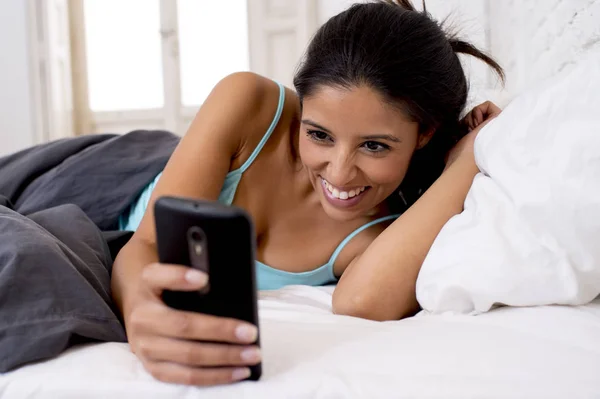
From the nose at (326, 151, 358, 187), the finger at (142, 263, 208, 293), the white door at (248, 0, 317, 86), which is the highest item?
the white door at (248, 0, 317, 86)

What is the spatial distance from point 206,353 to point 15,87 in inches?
140

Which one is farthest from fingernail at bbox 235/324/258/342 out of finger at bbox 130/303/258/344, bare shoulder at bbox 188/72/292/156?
bare shoulder at bbox 188/72/292/156

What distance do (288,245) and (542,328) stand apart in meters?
0.57

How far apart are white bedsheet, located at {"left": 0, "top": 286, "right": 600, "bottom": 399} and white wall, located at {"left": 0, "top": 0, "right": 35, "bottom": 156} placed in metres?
3.32

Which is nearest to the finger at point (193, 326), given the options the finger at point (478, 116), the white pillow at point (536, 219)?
the white pillow at point (536, 219)

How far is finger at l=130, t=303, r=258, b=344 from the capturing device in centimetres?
51

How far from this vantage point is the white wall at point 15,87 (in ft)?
11.7

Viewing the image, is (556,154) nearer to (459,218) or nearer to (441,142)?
(459,218)

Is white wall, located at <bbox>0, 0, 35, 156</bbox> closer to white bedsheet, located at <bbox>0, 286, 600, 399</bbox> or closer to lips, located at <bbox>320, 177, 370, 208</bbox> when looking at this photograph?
lips, located at <bbox>320, 177, 370, 208</bbox>

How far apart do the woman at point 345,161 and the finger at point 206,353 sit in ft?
0.15

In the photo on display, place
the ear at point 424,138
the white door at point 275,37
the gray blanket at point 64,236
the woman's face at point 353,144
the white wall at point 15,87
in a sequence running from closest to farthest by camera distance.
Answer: the gray blanket at point 64,236 < the woman's face at point 353,144 < the ear at point 424,138 < the white wall at point 15,87 < the white door at point 275,37

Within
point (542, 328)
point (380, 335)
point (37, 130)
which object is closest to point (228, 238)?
point (380, 335)

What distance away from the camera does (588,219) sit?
618mm

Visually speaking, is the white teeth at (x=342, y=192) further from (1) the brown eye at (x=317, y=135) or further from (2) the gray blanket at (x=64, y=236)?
(2) the gray blanket at (x=64, y=236)
